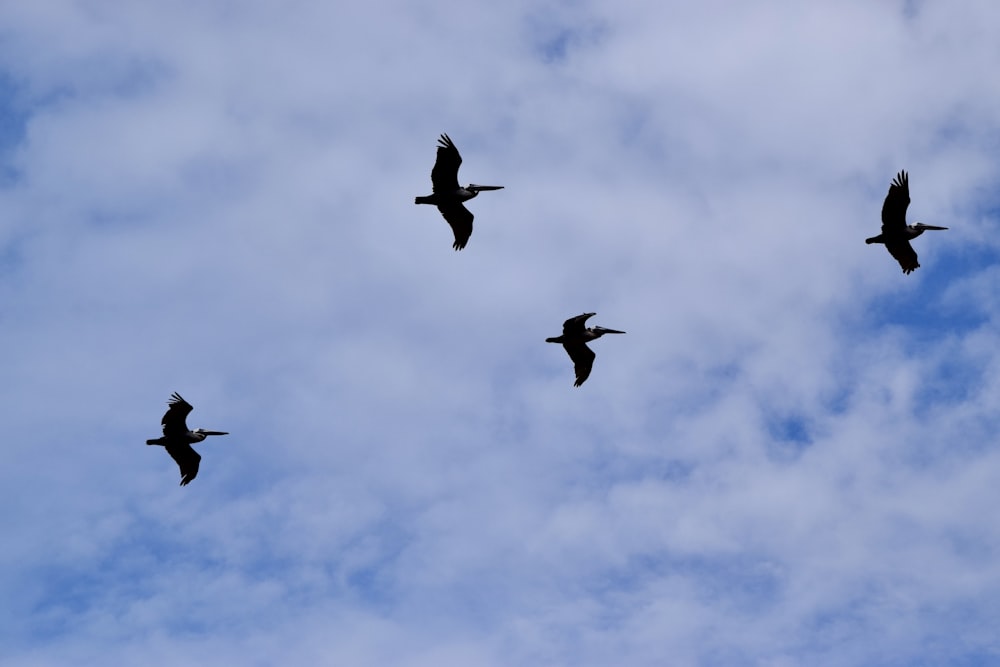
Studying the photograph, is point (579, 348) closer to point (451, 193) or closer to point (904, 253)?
point (451, 193)

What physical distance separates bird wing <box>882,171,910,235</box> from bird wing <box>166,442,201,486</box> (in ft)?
79.1

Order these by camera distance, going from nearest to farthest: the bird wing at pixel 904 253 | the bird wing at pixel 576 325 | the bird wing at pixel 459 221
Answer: the bird wing at pixel 576 325
the bird wing at pixel 459 221
the bird wing at pixel 904 253

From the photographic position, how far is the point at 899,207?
4691cm

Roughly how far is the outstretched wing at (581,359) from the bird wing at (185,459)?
1257 centimetres

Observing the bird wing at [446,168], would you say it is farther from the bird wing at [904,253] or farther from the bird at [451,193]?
the bird wing at [904,253]

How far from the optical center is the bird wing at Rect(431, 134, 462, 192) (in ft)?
147

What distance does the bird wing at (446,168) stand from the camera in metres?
44.9

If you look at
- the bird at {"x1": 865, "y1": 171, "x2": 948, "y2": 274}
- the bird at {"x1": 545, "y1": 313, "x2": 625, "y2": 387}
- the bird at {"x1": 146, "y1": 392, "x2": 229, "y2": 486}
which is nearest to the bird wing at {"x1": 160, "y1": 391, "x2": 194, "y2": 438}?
the bird at {"x1": 146, "y1": 392, "x2": 229, "y2": 486}

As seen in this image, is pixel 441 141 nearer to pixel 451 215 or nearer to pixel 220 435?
pixel 451 215

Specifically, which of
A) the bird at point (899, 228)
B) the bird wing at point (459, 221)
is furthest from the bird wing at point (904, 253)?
the bird wing at point (459, 221)

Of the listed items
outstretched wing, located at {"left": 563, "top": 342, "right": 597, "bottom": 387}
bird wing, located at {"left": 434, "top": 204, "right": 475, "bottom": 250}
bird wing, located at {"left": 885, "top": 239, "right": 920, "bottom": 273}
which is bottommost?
outstretched wing, located at {"left": 563, "top": 342, "right": 597, "bottom": 387}

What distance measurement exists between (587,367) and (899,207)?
11831mm

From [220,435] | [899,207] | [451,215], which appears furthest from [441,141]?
[899,207]

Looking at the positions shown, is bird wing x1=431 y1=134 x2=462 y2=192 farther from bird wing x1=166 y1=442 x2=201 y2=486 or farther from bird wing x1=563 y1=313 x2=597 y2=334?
bird wing x1=166 y1=442 x2=201 y2=486
